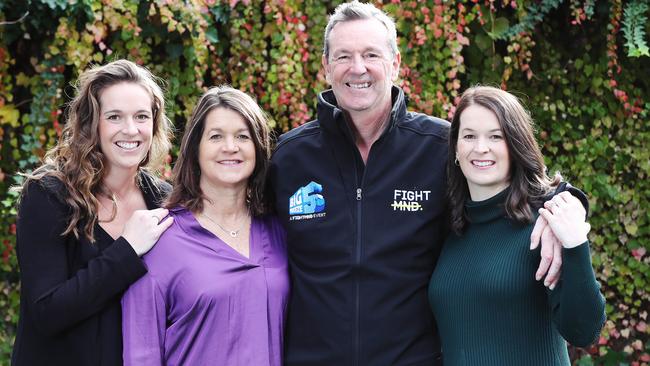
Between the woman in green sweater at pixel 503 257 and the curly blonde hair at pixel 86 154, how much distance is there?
1327 millimetres

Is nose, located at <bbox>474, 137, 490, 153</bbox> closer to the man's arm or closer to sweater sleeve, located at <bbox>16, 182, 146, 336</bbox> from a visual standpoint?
the man's arm

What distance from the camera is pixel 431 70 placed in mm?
4879

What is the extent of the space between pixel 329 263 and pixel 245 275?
1.08 ft

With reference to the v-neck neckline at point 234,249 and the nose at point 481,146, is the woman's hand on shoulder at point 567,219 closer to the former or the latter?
the nose at point 481,146

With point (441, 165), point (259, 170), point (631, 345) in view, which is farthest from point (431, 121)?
point (631, 345)

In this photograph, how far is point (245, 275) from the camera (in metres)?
2.92

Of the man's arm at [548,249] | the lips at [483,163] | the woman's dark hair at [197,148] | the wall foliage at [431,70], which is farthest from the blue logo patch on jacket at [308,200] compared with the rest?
the wall foliage at [431,70]

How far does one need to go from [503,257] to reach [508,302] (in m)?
0.16

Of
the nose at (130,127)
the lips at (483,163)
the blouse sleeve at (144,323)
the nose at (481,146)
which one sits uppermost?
the nose at (130,127)

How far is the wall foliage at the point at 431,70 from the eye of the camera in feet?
15.2

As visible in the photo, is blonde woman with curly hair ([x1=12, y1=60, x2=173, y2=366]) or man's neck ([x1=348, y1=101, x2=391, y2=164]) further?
man's neck ([x1=348, y1=101, x2=391, y2=164])

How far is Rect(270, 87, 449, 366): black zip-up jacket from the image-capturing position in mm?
2910

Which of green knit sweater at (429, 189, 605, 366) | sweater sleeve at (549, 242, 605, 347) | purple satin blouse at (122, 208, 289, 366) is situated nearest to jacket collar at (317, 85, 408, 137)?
green knit sweater at (429, 189, 605, 366)

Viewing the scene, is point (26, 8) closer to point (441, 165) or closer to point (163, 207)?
point (163, 207)
